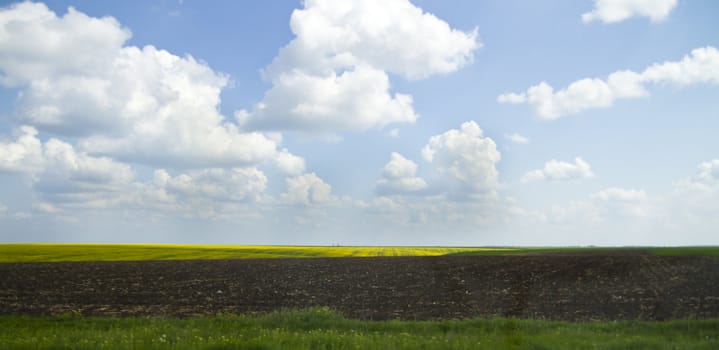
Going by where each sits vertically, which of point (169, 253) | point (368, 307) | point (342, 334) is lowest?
point (368, 307)

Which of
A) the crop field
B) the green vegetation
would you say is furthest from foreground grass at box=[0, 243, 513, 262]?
the crop field

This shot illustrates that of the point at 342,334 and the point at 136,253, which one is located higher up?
the point at 342,334

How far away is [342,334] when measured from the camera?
14.9m

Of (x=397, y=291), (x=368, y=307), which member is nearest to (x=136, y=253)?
(x=397, y=291)

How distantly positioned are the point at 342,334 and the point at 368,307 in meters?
10.6

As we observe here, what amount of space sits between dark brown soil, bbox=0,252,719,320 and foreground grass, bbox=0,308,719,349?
4410 mm

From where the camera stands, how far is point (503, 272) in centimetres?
4241

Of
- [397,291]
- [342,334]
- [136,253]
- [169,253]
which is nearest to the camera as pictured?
[342,334]

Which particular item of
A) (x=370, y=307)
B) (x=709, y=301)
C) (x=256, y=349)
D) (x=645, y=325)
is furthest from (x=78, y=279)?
(x=709, y=301)

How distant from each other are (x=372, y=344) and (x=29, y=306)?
72.9 feet

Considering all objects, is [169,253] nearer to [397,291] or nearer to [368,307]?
[397,291]

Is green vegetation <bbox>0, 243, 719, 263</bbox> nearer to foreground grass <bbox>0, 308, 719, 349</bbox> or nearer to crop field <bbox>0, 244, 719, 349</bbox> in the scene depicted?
crop field <bbox>0, 244, 719, 349</bbox>

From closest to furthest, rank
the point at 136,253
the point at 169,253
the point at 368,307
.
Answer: the point at 368,307 → the point at 136,253 → the point at 169,253

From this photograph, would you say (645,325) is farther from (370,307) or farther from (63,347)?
(63,347)
